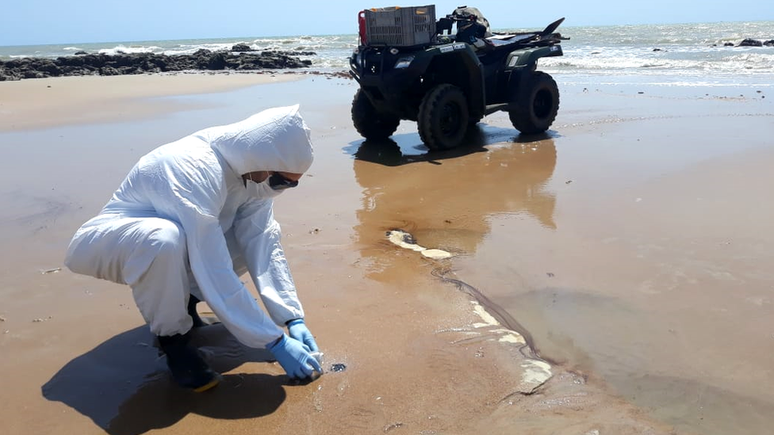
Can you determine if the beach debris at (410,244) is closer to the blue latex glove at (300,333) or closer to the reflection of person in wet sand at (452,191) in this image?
the reflection of person in wet sand at (452,191)

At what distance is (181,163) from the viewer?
2.59 meters

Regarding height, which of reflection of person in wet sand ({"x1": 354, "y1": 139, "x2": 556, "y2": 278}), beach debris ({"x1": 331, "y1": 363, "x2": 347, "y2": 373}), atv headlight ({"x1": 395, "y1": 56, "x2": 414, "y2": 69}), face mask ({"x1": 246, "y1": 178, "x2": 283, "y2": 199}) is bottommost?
beach debris ({"x1": 331, "y1": 363, "x2": 347, "y2": 373})

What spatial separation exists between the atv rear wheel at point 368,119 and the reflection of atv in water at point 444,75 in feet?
0.04

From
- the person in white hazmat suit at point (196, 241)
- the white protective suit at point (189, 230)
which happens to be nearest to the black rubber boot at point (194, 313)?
the person in white hazmat suit at point (196, 241)

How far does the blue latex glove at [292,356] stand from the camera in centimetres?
264

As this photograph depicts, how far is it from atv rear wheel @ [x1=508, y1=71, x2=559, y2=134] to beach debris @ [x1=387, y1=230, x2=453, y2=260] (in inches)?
159

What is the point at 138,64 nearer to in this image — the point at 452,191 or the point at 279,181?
the point at 452,191

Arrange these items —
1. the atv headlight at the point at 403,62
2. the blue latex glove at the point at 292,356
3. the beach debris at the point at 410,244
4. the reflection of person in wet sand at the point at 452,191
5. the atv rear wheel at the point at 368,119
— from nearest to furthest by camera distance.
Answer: the blue latex glove at the point at 292,356 < the beach debris at the point at 410,244 < the reflection of person in wet sand at the point at 452,191 < the atv headlight at the point at 403,62 < the atv rear wheel at the point at 368,119

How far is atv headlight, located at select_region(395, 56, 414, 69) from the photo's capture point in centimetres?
701

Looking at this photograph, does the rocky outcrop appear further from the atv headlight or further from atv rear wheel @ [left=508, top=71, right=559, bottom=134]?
the atv headlight

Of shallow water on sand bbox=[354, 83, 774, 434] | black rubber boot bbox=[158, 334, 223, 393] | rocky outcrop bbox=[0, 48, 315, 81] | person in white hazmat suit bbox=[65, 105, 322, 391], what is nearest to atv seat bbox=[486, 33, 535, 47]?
shallow water on sand bbox=[354, 83, 774, 434]

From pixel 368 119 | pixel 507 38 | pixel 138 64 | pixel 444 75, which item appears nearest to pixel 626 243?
pixel 444 75

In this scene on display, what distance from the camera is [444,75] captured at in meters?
7.90

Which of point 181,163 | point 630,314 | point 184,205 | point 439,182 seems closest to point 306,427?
point 184,205
